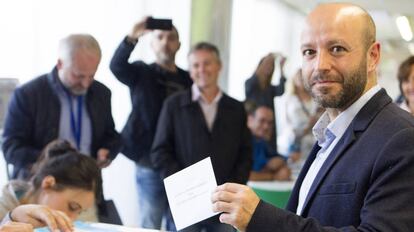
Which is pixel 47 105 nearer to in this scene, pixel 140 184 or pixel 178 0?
pixel 140 184

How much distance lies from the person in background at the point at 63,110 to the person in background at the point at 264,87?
3.36 ft

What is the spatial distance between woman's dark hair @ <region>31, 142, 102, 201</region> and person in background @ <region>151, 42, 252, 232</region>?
1.95 ft

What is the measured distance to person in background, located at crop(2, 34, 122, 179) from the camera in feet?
6.76

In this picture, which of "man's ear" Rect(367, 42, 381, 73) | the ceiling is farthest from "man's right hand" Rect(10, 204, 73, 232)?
the ceiling

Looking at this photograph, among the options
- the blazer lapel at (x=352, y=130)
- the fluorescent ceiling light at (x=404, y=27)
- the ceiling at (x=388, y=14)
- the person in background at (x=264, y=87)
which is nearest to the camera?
the blazer lapel at (x=352, y=130)

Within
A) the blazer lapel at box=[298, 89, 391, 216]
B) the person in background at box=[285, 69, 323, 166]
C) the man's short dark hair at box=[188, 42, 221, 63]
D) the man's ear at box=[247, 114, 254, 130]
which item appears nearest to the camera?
the blazer lapel at box=[298, 89, 391, 216]

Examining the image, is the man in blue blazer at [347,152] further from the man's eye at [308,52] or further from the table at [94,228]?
the table at [94,228]

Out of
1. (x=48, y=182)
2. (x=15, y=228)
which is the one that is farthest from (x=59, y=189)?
(x=15, y=228)

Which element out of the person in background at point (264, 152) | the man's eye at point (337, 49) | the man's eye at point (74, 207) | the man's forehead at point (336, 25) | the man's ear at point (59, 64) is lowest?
the person in background at point (264, 152)

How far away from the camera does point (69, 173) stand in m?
1.61

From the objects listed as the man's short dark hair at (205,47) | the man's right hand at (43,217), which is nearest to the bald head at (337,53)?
the man's right hand at (43,217)

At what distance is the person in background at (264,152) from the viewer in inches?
115

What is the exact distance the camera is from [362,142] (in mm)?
1031

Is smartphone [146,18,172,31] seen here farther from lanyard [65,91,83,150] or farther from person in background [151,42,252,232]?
lanyard [65,91,83,150]
